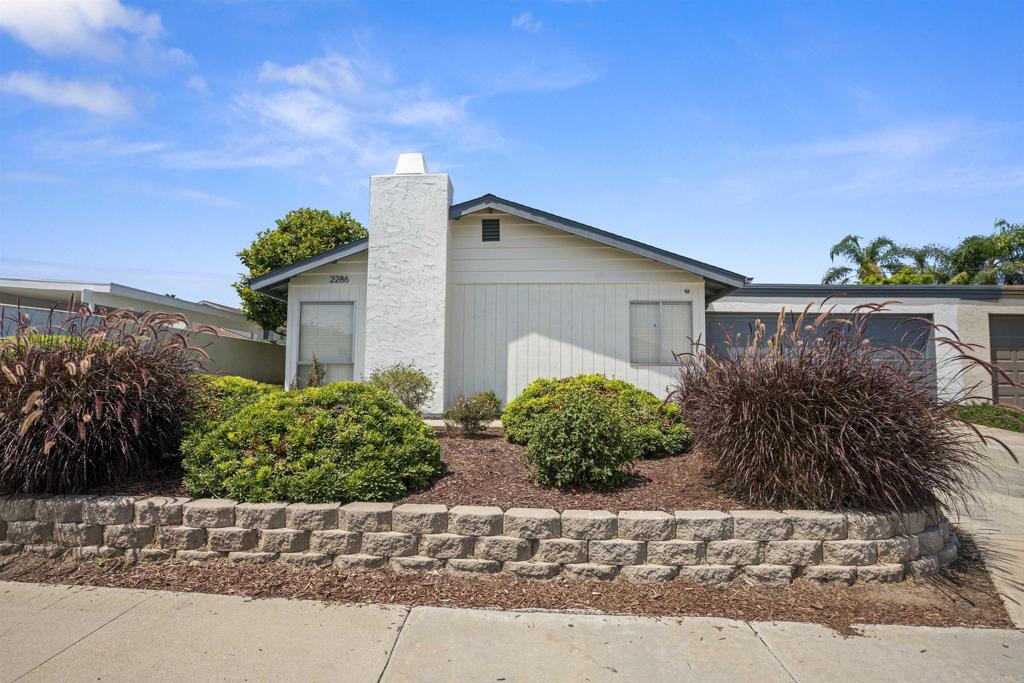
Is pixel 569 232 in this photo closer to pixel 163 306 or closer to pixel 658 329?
pixel 658 329

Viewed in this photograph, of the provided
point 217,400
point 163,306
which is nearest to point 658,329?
point 217,400

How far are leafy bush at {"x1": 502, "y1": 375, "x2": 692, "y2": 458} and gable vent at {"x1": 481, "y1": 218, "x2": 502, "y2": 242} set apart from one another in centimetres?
362

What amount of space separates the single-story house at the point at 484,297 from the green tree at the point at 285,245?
21.1 feet

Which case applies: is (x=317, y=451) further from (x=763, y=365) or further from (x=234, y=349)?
(x=234, y=349)

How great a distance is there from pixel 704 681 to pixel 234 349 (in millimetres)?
16737

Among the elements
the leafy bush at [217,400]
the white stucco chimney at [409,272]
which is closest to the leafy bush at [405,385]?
the white stucco chimney at [409,272]

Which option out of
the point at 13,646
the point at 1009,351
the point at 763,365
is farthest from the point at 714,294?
the point at 13,646

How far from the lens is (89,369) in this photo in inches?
185

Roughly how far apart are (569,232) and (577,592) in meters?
6.92

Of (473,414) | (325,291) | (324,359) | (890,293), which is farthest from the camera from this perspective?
(890,293)

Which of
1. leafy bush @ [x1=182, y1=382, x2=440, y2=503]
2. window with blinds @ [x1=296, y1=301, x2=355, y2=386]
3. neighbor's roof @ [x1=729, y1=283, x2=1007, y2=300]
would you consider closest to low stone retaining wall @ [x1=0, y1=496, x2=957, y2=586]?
leafy bush @ [x1=182, y1=382, x2=440, y2=503]

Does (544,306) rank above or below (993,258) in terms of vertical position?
below

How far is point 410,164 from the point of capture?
10195mm

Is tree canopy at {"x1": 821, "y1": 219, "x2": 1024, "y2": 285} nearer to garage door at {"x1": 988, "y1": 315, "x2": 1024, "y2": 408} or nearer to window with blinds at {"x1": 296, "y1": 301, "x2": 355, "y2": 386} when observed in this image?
garage door at {"x1": 988, "y1": 315, "x2": 1024, "y2": 408}
